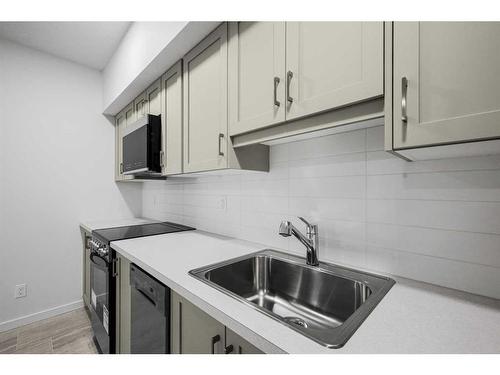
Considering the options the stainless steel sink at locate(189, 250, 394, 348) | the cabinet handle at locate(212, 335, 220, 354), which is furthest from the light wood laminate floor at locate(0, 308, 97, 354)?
the cabinet handle at locate(212, 335, 220, 354)

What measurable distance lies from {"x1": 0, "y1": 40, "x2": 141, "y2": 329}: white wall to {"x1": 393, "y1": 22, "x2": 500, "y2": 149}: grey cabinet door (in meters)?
2.85

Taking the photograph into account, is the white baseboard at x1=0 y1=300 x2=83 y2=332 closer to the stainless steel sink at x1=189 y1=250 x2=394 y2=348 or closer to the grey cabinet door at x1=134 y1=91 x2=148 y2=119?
the grey cabinet door at x1=134 y1=91 x2=148 y2=119

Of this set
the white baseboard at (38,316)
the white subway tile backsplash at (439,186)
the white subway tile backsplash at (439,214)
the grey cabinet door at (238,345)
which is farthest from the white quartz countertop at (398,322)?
the white baseboard at (38,316)

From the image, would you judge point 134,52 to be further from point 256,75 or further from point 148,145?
point 256,75

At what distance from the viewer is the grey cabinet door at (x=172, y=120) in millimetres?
1622

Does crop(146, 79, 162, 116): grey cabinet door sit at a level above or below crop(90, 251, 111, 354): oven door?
above

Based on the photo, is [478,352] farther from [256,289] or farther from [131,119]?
[131,119]

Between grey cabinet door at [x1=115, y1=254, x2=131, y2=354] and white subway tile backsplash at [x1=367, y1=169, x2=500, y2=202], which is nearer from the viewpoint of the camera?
white subway tile backsplash at [x1=367, y1=169, x2=500, y2=202]

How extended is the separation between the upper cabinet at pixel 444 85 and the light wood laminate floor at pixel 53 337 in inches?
96.0

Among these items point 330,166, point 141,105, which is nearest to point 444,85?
point 330,166

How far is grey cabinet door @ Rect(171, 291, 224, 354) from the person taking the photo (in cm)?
78

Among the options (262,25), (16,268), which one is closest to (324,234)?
(262,25)

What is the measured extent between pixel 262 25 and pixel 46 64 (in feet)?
7.87

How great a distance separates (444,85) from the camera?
617mm
